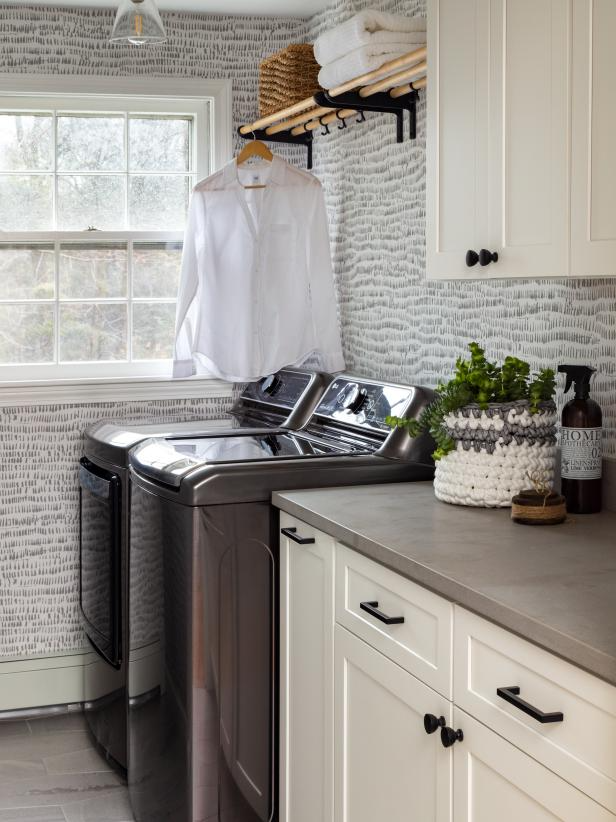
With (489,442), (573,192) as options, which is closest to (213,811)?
(489,442)

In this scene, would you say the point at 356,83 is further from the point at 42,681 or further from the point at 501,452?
the point at 42,681

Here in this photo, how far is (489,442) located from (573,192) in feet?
2.07

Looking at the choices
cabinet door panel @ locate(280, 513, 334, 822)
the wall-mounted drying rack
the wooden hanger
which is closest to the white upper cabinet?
the wall-mounted drying rack

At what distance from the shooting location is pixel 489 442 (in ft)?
7.37

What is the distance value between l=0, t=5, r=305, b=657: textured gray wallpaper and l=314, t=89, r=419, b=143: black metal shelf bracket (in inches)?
38.5

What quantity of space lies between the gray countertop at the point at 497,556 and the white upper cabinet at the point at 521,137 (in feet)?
1.65

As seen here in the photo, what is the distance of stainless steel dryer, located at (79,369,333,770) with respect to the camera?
3.16 m

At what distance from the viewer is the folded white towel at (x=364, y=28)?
2.63 m

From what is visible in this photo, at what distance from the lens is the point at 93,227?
12.7ft

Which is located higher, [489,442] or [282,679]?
[489,442]

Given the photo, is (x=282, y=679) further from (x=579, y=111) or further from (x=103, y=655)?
(x=579, y=111)

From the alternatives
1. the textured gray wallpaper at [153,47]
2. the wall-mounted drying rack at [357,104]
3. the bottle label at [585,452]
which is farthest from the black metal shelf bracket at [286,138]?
the bottle label at [585,452]

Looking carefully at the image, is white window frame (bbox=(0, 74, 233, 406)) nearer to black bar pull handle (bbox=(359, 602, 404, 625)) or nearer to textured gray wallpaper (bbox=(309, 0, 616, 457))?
textured gray wallpaper (bbox=(309, 0, 616, 457))

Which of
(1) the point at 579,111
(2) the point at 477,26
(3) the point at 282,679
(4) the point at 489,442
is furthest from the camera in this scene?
(3) the point at 282,679
